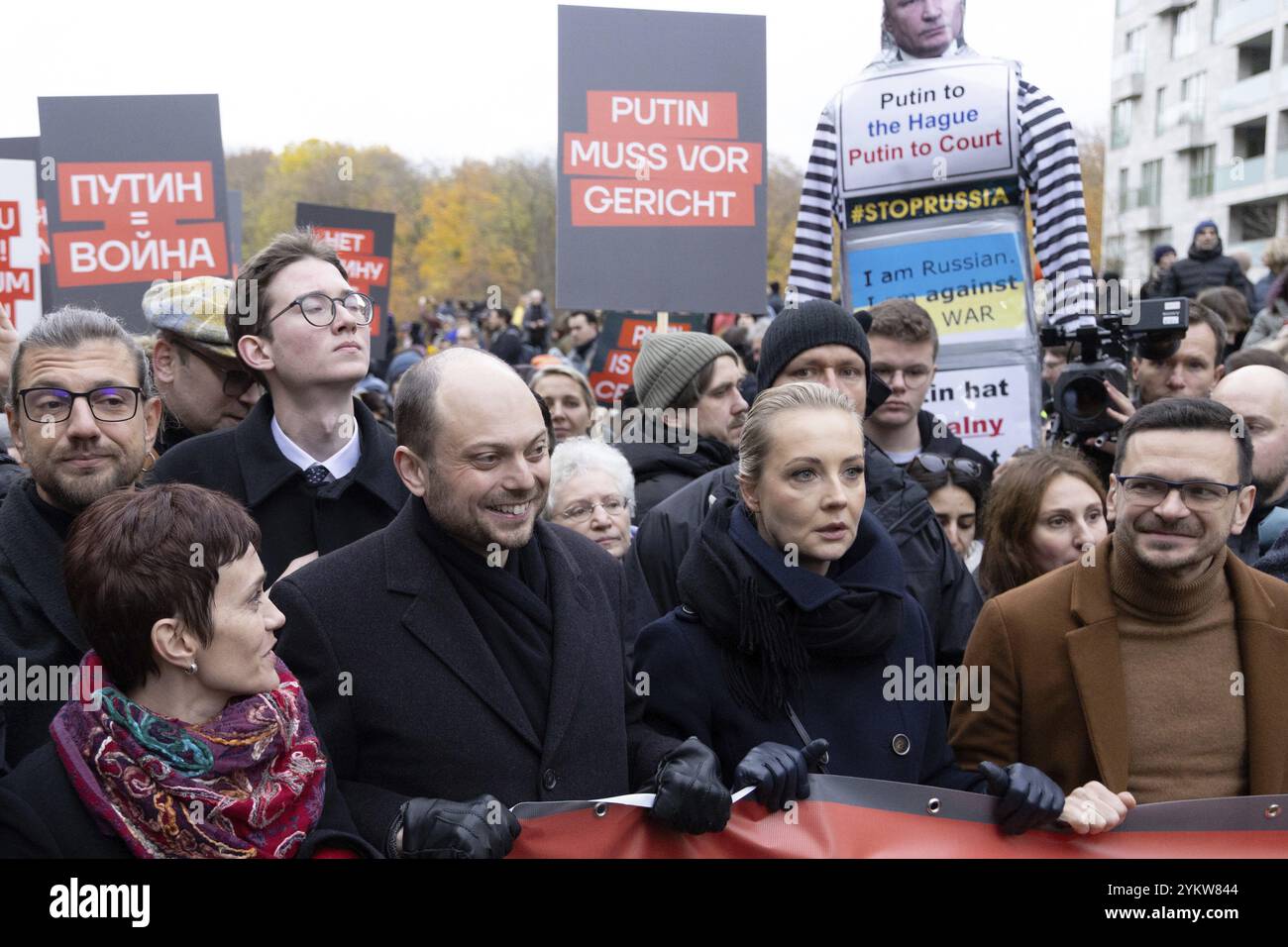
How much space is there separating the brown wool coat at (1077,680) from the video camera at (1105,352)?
150 centimetres

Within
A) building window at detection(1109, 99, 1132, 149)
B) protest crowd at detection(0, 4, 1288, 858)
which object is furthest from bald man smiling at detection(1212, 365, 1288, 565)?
building window at detection(1109, 99, 1132, 149)

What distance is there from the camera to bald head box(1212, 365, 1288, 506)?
4441 millimetres

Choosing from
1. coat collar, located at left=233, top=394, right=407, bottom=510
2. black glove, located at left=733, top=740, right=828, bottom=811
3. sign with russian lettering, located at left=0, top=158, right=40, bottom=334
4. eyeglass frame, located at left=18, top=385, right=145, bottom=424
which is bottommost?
black glove, located at left=733, top=740, right=828, bottom=811

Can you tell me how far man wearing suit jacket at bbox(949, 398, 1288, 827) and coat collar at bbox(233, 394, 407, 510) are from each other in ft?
5.14

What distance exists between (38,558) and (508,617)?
3.48ft

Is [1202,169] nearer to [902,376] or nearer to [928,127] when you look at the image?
[928,127]

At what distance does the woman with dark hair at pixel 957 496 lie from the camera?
183 inches

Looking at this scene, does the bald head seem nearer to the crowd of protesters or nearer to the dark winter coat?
the crowd of protesters

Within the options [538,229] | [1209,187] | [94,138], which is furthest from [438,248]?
[94,138]

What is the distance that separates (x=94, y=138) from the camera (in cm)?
620

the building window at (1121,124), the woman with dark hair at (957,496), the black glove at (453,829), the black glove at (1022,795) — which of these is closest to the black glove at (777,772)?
the black glove at (1022,795)

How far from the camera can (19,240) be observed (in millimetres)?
6070
